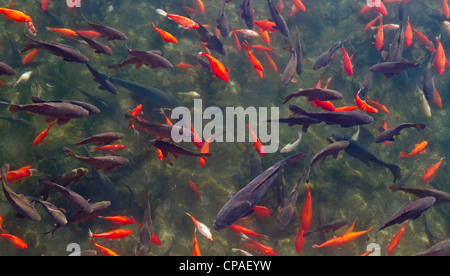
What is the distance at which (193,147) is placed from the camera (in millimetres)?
5785

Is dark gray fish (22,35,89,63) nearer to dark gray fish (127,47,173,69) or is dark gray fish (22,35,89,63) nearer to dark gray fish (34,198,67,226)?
dark gray fish (127,47,173,69)

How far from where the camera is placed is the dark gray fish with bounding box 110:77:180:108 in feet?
18.9

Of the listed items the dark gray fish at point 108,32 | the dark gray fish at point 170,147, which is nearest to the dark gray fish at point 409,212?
the dark gray fish at point 170,147

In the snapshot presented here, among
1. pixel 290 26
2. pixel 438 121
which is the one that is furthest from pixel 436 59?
pixel 290 26

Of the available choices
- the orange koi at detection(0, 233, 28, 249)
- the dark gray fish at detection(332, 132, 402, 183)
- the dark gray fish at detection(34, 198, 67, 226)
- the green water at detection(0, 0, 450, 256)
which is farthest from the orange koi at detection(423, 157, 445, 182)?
the orange koi at detection(0, 233, 28, 249)

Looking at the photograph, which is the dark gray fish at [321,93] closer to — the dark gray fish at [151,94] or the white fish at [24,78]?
the dark gray fish at [151,94]

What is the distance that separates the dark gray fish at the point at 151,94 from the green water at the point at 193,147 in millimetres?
311

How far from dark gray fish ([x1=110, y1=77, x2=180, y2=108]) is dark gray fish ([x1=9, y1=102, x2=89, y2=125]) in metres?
2.30

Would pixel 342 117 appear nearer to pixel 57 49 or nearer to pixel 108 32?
pixel 108 32

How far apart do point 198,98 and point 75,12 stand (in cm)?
475

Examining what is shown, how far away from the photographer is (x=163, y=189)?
526cm

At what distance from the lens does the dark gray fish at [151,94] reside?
5.75 meters
